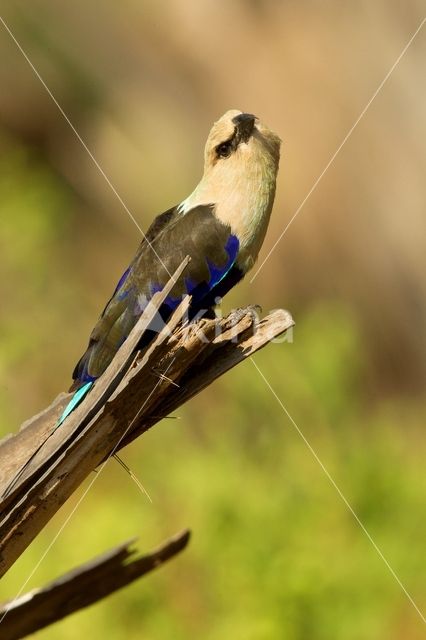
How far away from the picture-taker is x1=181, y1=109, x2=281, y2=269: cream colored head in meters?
2.83

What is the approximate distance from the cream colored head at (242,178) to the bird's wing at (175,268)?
4 cm

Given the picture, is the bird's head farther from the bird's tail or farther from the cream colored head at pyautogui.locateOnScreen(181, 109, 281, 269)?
the bird's tail

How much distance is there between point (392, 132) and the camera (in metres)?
5.21

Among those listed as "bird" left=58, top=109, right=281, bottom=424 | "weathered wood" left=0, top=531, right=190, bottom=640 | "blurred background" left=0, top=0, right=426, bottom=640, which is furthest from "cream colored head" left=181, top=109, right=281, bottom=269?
"blurred background" left=0, top=0, right=426, bottom=640

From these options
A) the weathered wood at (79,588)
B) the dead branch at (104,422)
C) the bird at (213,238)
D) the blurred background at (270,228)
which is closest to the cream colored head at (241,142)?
the bird at (213,238)

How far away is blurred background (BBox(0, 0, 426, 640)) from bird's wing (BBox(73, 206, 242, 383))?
4.06ft

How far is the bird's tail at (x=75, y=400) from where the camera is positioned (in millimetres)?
2444

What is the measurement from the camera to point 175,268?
2.79 m

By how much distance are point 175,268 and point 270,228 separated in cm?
262

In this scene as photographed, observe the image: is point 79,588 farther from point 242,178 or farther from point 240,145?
point 240,145

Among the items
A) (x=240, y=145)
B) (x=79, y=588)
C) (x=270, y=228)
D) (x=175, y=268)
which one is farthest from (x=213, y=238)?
(x=270, y=228)

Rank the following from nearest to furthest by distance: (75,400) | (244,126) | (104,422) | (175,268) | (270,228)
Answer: (104,422)
(75,400)
(175,268)
(244,126)
(270,228)

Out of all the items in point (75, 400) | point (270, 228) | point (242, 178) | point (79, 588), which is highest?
point (242, 178)

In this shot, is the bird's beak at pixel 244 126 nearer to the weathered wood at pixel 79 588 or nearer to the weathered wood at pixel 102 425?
the weathered wood at pixel 102 425
